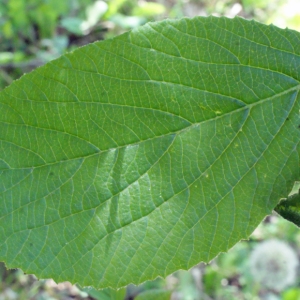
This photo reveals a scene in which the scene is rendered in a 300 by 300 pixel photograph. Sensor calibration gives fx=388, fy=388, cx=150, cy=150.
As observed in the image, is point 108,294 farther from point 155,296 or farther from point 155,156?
point 155,156

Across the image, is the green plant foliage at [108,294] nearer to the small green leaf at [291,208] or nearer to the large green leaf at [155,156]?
the large green leaf at [155,156]

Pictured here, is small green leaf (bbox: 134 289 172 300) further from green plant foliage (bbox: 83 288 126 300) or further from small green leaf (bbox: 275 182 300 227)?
small green leaf (bbox: 275 182 300 227)

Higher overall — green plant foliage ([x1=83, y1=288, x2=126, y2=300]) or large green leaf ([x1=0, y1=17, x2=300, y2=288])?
large green leaf ([x1=0, y1=17, x2=300, y2=288])

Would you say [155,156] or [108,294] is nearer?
[155,156]

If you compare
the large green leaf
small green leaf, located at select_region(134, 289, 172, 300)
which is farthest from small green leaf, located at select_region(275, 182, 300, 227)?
small green leaf, located at select_region(134, 289, 172, 300)

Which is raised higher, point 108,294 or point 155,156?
point 155,156

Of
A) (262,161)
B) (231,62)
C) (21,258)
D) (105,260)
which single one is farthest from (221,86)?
(21,258)

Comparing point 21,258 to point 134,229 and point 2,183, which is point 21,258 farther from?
point 134,229

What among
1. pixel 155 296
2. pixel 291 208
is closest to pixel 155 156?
pixel 291 208
